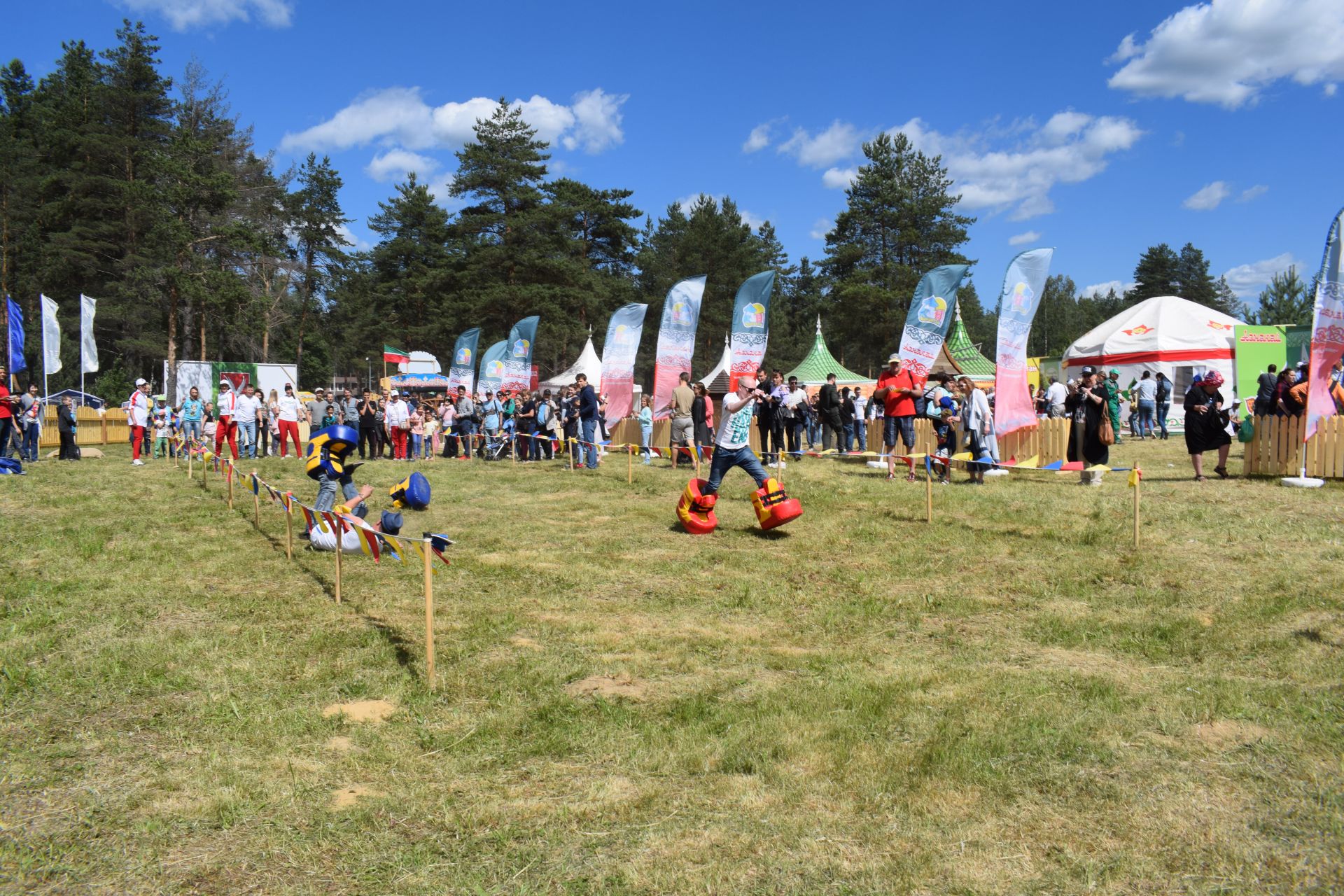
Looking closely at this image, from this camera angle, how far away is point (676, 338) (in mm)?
19438

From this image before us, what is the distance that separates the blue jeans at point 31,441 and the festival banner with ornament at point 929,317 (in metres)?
18.8

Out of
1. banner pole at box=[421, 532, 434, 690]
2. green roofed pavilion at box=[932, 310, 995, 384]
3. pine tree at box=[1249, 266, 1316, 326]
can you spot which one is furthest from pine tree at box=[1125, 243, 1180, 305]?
banner pole at box=[421, 532, 434, 690]

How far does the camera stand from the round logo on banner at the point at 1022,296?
14469mm

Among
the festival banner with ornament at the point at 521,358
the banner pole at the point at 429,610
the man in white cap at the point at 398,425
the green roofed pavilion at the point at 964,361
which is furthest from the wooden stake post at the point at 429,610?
the green roofed pavilion at the point at 964,361

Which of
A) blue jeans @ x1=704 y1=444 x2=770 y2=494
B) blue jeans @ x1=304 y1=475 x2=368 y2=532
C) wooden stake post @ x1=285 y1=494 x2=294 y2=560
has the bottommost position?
wooden stake post @ x1=285 y1=494 x2=294 y2=560

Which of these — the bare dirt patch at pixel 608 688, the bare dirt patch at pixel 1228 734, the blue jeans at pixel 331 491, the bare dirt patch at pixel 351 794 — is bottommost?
the bare dirt patch at pixel 351 794

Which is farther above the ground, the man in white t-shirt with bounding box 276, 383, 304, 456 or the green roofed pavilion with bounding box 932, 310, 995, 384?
the green roofed pavilion with bounding box 932, 310, 995, 384

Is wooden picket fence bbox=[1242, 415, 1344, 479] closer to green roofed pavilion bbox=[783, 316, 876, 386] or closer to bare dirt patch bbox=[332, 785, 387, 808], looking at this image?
bare dirt patch bbox=[332, 785, 387, 808]

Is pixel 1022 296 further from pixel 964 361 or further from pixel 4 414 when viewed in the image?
pixel 964 361

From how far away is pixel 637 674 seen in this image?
5.77 m

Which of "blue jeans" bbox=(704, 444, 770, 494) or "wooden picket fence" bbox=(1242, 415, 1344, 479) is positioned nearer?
"blue jeans" bbox=(704, 444, 770, 494)

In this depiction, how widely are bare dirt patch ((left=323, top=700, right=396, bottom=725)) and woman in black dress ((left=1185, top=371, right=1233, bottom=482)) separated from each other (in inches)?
476

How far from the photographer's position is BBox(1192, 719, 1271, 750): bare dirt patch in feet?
15.0

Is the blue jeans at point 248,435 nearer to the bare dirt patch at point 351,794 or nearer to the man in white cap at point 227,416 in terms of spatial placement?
the man in white cap at point 227,416
